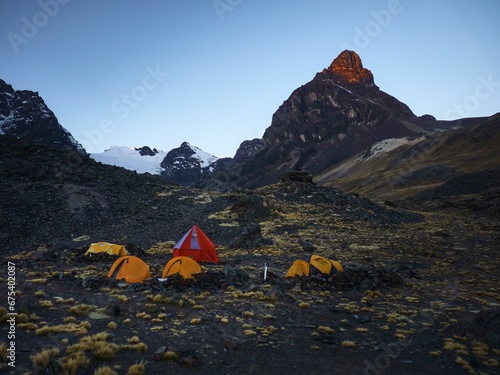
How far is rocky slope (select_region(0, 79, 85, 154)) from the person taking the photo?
120150mm

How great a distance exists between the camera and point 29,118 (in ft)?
416

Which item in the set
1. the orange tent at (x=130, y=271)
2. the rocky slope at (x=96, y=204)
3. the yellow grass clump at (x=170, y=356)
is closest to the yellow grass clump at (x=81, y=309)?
the orange tent at (x=130, y=271)

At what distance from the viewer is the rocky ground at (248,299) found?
27.7 ft

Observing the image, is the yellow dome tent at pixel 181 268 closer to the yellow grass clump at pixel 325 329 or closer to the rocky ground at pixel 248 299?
the rocky ground at pixel 248 299

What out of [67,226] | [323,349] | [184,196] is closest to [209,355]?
[323,349]

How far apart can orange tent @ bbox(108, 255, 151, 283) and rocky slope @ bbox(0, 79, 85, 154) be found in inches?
4618

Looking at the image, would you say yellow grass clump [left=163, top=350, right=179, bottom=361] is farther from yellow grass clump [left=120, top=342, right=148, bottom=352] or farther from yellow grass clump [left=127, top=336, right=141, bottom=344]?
yellow grass clump [left=127, top=336, right=141, bottom=344]

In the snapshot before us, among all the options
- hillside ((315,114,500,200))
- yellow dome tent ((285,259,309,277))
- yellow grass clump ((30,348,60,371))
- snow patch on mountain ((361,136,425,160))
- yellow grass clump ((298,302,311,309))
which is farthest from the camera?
snow patch on mountain ((361,136,425,160))

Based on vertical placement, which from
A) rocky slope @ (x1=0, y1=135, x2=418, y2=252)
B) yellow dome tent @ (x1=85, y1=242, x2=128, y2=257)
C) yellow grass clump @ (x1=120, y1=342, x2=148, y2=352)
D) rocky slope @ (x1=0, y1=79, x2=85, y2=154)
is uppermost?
rocky slope @ (x1=0, y1=79, x2=85, y2=154)

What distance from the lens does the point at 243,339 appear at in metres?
9.84

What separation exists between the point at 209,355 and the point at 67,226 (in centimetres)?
2595

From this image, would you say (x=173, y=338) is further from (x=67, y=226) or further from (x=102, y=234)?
(x=67, y=226)

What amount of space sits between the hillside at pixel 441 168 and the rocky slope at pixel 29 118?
107m

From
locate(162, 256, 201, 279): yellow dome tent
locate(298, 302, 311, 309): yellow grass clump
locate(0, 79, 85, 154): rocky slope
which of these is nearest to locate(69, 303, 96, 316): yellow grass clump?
locate(162, 256, 201, 279): yellow dome tent
